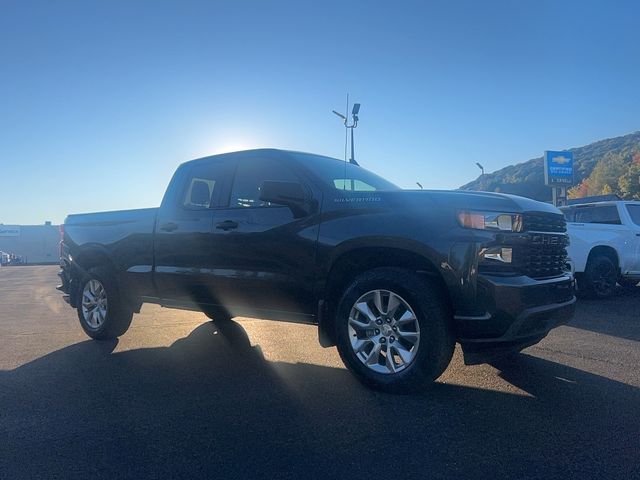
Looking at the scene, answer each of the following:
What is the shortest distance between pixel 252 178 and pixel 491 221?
8.02 ft

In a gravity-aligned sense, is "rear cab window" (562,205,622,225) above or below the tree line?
below

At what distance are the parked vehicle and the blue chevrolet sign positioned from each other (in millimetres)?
19743

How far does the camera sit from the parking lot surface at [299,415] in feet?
9.25

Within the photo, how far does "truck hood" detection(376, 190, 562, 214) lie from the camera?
3.87 metres

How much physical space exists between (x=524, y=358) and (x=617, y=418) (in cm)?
166

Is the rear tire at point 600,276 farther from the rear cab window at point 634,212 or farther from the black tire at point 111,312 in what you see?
the black tire at point 111,312

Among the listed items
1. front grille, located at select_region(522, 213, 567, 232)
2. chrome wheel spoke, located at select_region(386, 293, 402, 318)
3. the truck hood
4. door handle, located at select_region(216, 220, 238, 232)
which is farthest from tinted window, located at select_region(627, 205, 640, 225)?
door handle, located at select_region(216, 220, 238, 232)

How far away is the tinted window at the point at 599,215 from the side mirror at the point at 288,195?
7.67 meters

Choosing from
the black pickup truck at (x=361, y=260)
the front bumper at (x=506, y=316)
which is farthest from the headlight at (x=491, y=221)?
the front bumper at (x=506, y=316)

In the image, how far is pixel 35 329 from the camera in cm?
724

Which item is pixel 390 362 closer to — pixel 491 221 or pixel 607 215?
pixel 491 221

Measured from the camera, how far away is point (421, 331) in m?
3.86

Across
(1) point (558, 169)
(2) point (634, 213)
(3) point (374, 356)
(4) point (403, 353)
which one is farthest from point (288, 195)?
(1) point (558, 169)

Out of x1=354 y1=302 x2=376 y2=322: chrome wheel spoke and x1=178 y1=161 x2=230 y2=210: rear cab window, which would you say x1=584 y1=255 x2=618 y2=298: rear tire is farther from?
x1=178 y1=161 x2=230 y2=210: rear cab window
